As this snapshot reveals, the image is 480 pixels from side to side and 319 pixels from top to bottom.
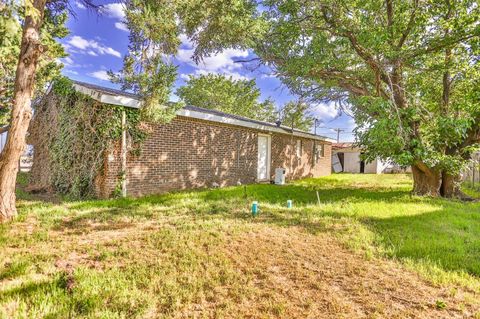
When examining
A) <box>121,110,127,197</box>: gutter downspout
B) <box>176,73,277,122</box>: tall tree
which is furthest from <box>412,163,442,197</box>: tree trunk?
<box>176,73,277,122</box>: tall tree

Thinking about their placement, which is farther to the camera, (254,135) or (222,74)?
(222,74)

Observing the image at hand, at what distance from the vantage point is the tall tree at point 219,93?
28.6m

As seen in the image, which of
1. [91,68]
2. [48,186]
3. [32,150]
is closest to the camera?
[48,186]

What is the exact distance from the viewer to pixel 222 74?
29500mm

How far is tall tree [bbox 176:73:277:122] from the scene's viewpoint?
2858cm

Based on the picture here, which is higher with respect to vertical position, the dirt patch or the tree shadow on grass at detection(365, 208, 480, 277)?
the tree shadow on grass at detection(365, 208, 480, 277)

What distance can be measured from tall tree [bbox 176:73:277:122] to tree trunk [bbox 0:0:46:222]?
2328cm

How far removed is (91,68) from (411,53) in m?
12.3

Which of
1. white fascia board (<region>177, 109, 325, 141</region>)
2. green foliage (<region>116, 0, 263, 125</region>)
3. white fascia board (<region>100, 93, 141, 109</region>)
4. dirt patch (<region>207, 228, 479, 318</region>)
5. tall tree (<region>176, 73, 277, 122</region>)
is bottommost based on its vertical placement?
dirt patch (<region>207, 228, 479, 318</region>)

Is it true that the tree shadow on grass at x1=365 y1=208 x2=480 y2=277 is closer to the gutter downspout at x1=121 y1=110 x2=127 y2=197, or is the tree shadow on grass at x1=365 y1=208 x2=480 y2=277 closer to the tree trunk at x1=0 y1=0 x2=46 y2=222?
the gutter downspout at x1=121 y1=110 x2=127 y2=197

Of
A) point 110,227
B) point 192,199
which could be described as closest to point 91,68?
point 192,199

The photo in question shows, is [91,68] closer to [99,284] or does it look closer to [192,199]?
[192,199]

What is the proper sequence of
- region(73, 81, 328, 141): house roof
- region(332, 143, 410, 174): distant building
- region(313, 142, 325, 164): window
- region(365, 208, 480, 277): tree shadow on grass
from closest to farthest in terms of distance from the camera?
region(365, 208, 480, 277): tree shadow on grass → region(73, 81, 328, 141): house roof → region(313, 142, 325, 164): window → region(332, 143, 410, 174): distant building

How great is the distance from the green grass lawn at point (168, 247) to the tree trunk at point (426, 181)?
6.99 feet
